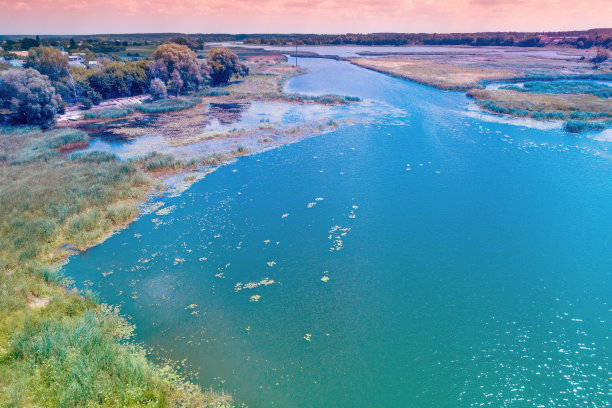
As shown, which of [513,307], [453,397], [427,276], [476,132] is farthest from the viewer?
[476,132]

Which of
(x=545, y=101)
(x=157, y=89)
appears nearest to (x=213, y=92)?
(x=157, y=89)

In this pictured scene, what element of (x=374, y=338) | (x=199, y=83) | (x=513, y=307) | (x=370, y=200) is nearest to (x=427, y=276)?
(x=513, y=307)

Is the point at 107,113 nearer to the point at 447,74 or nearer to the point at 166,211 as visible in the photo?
the point at 166,211

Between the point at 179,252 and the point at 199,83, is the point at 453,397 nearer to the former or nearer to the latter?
the point at 179,252

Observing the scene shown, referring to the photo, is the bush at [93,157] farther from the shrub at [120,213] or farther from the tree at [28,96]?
the tree at [28,96]

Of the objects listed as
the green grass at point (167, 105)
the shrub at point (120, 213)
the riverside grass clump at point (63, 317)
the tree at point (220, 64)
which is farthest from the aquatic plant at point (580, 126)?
the tree at point (220, 64)
